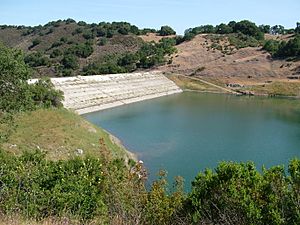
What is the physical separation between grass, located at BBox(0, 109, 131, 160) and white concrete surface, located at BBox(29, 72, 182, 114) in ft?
53.3

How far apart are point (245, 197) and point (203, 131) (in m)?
29.1

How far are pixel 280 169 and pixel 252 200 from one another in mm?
1179

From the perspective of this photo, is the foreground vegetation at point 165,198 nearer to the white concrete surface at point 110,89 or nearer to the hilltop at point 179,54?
the white concrete surface at point 110,89

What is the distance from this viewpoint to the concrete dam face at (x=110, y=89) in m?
50.9

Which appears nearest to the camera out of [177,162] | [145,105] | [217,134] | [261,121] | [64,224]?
[64,224]

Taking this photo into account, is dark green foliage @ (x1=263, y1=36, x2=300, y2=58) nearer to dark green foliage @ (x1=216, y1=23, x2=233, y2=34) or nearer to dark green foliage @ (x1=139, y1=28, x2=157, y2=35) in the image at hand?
dark green foliage @ (x1=216, y1=23, x2=233, y2=34)

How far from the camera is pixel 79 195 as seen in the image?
35.6 feet

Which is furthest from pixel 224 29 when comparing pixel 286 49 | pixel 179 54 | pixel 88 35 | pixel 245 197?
pixel 245 197

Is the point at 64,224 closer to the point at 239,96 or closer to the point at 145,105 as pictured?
the point at 145,105

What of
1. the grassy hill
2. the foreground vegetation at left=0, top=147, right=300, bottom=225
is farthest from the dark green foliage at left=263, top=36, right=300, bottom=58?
the foreground vegetation at left=0, top=147, right=300, bottom=225

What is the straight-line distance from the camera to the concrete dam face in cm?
5094

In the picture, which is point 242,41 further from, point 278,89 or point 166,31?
point 278,89

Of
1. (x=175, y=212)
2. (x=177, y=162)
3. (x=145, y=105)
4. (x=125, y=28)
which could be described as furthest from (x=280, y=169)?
(x=125, y=28)

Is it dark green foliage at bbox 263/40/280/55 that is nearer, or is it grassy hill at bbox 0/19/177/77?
grassy hill at bbox 0/19/177/77
